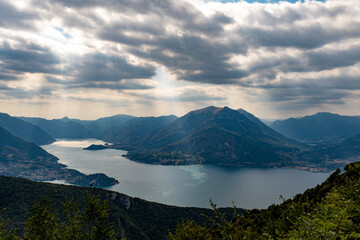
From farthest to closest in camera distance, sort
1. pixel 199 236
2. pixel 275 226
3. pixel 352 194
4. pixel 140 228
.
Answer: pixel 140 228, pixel 275 226, pixel 199 236, pixel 352 194

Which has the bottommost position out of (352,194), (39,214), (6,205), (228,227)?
(6,205)

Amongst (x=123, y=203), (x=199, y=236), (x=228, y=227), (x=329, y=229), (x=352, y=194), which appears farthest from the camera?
(x=123, y=203)

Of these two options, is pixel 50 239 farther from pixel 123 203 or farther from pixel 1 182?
pixel 1 182

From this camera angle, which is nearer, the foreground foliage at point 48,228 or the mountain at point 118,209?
the foreground foliage at point 48,228

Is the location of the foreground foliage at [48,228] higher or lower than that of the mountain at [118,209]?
higher

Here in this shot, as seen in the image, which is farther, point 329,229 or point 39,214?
point 39,214

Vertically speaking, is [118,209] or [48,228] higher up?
[48,228]

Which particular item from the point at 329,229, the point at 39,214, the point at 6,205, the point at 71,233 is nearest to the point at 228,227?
the point at 329,229

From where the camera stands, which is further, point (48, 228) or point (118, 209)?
point (118, 209)

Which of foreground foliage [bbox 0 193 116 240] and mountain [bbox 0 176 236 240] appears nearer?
foreground foliage [bbox 0 193 116 240]

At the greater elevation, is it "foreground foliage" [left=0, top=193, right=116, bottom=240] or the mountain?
"foreground foliage" [left=0, top=193, right=116, bottom=240]

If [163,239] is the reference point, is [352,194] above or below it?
above
